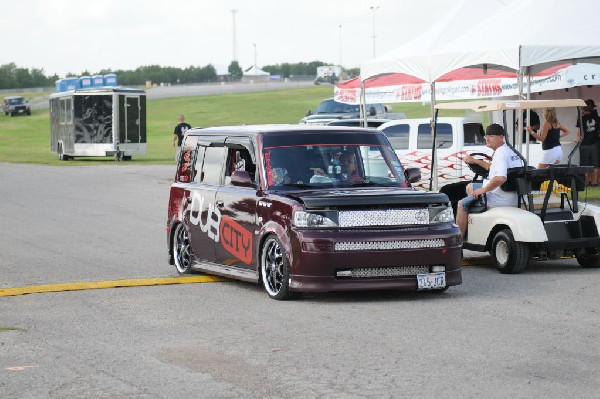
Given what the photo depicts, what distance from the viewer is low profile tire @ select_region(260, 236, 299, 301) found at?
11.4 metres

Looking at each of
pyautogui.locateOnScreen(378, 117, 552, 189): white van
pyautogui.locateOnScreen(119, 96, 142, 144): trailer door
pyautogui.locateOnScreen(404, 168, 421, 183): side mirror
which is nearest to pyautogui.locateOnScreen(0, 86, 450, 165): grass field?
pyautogui.locateOnScreen(119, 96, 142, 144): trailer door

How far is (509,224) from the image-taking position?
1359cm

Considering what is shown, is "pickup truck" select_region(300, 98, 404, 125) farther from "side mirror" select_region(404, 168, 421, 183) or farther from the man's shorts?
"side mirror" select_region(404, 168, 421, 183)

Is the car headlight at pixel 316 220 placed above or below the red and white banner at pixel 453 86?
below

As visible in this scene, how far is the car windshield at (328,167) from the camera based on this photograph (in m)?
12.2

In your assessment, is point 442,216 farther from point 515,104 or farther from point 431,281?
point 515,104

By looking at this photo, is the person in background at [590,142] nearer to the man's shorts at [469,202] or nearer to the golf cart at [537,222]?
the golf cart at [537,222]

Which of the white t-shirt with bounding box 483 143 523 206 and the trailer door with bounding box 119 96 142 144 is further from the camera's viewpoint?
the trailer door with bounding box 119 96 142 144

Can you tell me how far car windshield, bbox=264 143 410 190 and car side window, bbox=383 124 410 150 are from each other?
15.0 m

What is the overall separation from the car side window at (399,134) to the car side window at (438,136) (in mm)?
345

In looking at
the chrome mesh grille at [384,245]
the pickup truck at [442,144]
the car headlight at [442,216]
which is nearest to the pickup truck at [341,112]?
the pickup truck at [442,144]

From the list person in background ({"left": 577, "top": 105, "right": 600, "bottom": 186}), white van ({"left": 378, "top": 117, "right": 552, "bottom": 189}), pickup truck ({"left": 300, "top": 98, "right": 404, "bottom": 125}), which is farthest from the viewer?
pickup truck ({"left": 300, "top": 98, "right": 404, "bottom": 125})

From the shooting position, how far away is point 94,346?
9.09 metres

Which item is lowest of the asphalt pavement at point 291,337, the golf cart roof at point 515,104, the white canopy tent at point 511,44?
the asphalt pavement at point 291,337
